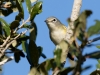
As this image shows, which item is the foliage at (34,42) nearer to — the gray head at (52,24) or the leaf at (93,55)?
the leaf at (93,55)

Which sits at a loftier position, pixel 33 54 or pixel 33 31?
pixel 33 31

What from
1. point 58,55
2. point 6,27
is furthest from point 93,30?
point 6,27

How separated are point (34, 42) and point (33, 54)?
0.07 meters

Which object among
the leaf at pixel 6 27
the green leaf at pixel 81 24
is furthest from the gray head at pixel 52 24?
Result: the green leaf at pixel 81 24

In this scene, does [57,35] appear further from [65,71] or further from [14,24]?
[65,71]

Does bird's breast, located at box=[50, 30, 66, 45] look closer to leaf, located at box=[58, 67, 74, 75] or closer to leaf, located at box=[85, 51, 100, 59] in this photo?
leaf, located at box=[58, 67, 74, 75]

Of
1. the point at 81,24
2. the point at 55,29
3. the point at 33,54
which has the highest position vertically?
the point at 55,29

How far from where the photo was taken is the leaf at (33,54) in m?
1.75

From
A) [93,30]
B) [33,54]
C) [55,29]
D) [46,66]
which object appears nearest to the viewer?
[93,30]

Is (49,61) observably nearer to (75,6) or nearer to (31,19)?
(75,6)

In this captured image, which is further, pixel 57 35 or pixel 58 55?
pixel 57 35

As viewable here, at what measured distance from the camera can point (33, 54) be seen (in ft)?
5.89

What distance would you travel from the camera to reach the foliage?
122 centimetres

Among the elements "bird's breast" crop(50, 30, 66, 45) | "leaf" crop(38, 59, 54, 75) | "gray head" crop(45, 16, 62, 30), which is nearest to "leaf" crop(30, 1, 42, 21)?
"leaf" crop(38, 59, 54, 75)
